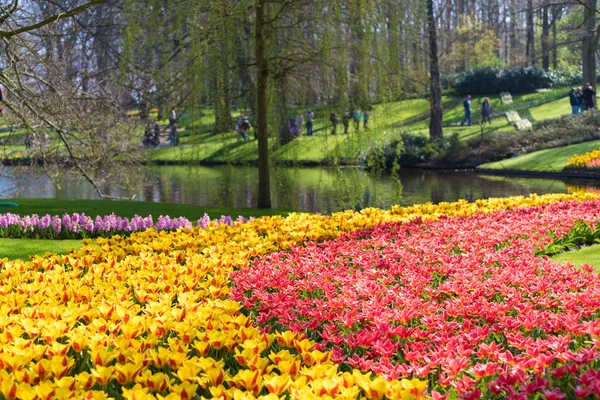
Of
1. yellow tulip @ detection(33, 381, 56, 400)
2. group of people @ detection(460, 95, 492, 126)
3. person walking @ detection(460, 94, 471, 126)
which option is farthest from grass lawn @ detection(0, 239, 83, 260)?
person walking @ detection(460, 94, 471, 126)

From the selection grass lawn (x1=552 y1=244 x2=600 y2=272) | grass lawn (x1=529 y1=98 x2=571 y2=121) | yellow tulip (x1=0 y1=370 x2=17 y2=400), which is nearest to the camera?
yellow tulip (x1=0 y1=370 x2=17 y2=400)

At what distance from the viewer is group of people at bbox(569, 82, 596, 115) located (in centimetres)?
3572

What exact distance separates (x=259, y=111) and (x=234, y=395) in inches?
412

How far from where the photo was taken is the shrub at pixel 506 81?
156ft

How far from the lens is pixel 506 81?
157 feet

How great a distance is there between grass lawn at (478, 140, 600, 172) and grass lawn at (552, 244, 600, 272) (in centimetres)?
2005

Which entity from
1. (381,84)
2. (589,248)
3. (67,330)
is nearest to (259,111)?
(381,84)

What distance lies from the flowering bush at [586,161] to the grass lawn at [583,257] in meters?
18.9

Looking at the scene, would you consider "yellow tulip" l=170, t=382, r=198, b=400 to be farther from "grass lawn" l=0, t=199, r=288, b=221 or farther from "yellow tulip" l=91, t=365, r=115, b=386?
"grass lawn" l=0, t=199, r=288, b=221

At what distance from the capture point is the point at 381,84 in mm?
11695

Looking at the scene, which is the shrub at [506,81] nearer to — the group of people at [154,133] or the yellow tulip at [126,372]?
the group of people at [154,133]

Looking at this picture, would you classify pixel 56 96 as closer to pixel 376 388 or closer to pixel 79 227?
pixel 79 227

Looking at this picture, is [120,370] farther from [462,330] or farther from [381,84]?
[381,84]

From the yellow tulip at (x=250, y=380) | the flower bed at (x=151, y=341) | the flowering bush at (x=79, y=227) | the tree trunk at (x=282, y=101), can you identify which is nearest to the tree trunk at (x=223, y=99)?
the tree trunk at (x=282, y=101)
